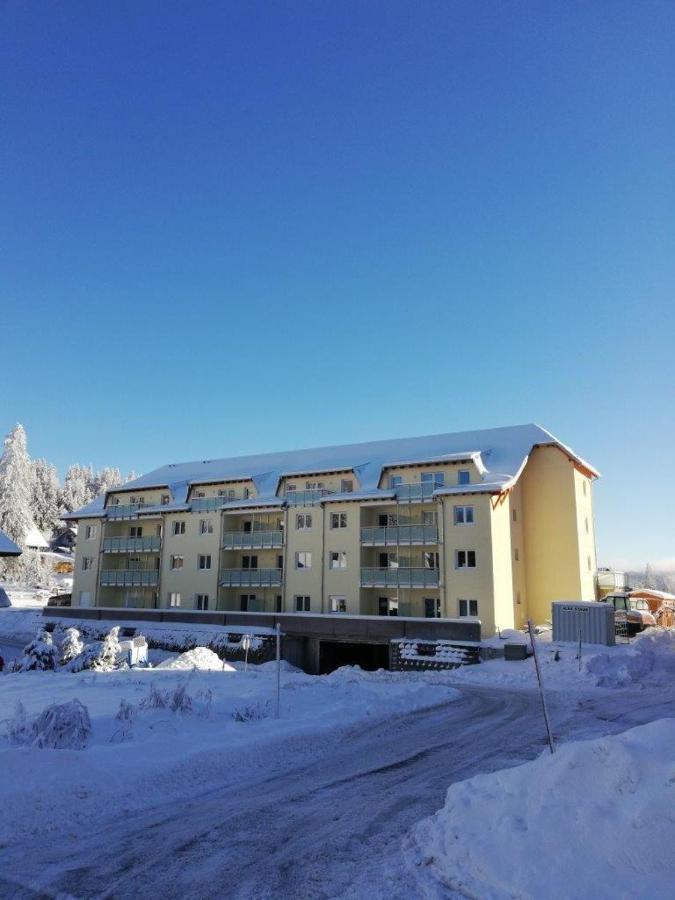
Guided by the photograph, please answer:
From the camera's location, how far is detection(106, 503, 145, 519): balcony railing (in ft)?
170

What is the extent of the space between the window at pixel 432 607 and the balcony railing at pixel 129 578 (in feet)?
70.0

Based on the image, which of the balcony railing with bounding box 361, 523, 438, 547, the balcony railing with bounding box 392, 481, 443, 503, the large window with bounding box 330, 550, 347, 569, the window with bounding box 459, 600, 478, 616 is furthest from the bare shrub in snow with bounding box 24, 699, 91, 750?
the large window with bounding box 330, 550, 347, 569

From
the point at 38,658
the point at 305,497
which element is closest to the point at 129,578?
the point at 305,497

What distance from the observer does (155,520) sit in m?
52.3

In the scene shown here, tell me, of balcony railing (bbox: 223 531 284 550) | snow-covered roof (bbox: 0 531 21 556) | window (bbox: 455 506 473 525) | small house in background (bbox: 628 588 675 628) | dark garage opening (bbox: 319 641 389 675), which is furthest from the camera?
small house in background (bbox: 628 588 675 628)

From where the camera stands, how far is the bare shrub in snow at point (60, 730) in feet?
34.5

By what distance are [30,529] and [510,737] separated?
3345 inches

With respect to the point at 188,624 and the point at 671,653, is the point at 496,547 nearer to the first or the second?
the point at 671,653

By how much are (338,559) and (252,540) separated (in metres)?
7.11

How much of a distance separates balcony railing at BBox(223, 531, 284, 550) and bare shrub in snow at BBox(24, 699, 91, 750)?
3349cm

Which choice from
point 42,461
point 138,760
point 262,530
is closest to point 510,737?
point 138,760

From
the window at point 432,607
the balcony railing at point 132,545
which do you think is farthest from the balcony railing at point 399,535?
the balcony railing at point 132,545

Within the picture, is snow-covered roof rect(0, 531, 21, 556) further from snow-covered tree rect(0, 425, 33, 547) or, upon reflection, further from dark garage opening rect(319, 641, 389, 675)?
snow-covered tree rect(0, 425, 33, 547)

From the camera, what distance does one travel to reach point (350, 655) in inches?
1615
